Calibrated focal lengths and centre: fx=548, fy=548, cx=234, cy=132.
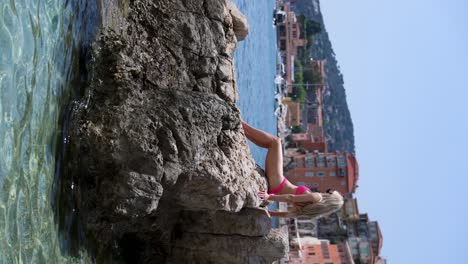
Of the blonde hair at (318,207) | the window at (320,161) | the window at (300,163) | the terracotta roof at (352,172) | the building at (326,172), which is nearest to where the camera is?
the blonde hair at (318,207)

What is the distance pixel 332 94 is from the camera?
148875 mm

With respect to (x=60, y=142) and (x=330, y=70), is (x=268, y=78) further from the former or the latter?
(x=330, y=70)

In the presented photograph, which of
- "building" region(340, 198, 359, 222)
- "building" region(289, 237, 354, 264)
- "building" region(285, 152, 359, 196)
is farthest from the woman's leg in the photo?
"building" region(340, 198, 359, 222)

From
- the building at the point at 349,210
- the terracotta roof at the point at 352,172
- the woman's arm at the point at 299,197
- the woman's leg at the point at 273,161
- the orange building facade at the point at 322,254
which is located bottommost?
the orange building facade at the point at 322,254

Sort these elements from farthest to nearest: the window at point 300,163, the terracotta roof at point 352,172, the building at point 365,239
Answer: the building at point 365,239 < the window at point 300,163 < the terracotta roof at point 352,172

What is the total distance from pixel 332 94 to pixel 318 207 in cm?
13929

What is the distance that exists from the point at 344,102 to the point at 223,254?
14743cm

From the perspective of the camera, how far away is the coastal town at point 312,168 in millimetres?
60000

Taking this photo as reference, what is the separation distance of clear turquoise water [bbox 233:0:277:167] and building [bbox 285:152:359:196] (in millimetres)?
19932

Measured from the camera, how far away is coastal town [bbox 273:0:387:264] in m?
60.0

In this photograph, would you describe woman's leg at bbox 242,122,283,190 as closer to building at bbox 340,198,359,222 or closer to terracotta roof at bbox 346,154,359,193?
terracotta roof at bbox 346,154,359,193

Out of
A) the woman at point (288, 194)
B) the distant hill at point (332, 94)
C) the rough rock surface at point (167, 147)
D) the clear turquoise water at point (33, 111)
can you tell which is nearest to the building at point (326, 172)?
the woman at point (288, 194)

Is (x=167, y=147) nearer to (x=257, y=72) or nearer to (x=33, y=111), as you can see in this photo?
(x=33, y=111)

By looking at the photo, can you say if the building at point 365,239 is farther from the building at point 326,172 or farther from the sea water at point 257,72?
the sea water at point 257,72
